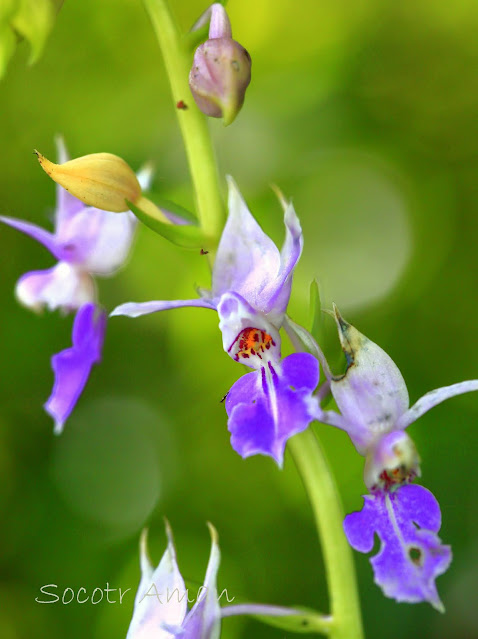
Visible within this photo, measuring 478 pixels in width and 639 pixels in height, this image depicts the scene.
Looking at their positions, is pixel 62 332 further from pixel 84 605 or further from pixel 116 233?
pixel 116 233

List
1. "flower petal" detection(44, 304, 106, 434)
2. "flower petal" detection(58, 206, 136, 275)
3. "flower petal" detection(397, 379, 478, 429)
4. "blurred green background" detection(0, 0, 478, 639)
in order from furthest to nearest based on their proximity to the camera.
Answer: "blurred green background" detection(0, 0, 478, 639) → "flower petal" detection(58, 206, 136, 275) → "flower petal" detection(44, 304, 106, 434) → "flower petal" detection(397, 379, 478, 429)

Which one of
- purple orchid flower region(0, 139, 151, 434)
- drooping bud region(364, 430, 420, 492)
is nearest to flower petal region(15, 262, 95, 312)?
purple orchid flower region(0, 139, 151, 434)

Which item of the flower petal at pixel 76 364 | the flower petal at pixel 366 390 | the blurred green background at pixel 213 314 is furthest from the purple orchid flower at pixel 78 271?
the blurred green background at pixel 213 314

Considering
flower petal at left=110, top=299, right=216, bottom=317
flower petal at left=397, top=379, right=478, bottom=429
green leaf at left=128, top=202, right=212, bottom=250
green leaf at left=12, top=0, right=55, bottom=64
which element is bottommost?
flower petal at left=397, top=379, right=478, bottom=429

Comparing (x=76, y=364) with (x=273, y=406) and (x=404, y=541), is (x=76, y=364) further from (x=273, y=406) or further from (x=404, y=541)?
(x=404, y=541)

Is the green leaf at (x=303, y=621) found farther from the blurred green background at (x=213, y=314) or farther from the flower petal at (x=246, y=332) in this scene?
the blurred green background at (x=213, y=314)

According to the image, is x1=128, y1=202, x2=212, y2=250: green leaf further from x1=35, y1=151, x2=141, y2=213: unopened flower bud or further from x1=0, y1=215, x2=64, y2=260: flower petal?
x1=0, y1=215, x2=64, y2=260: flower petal
